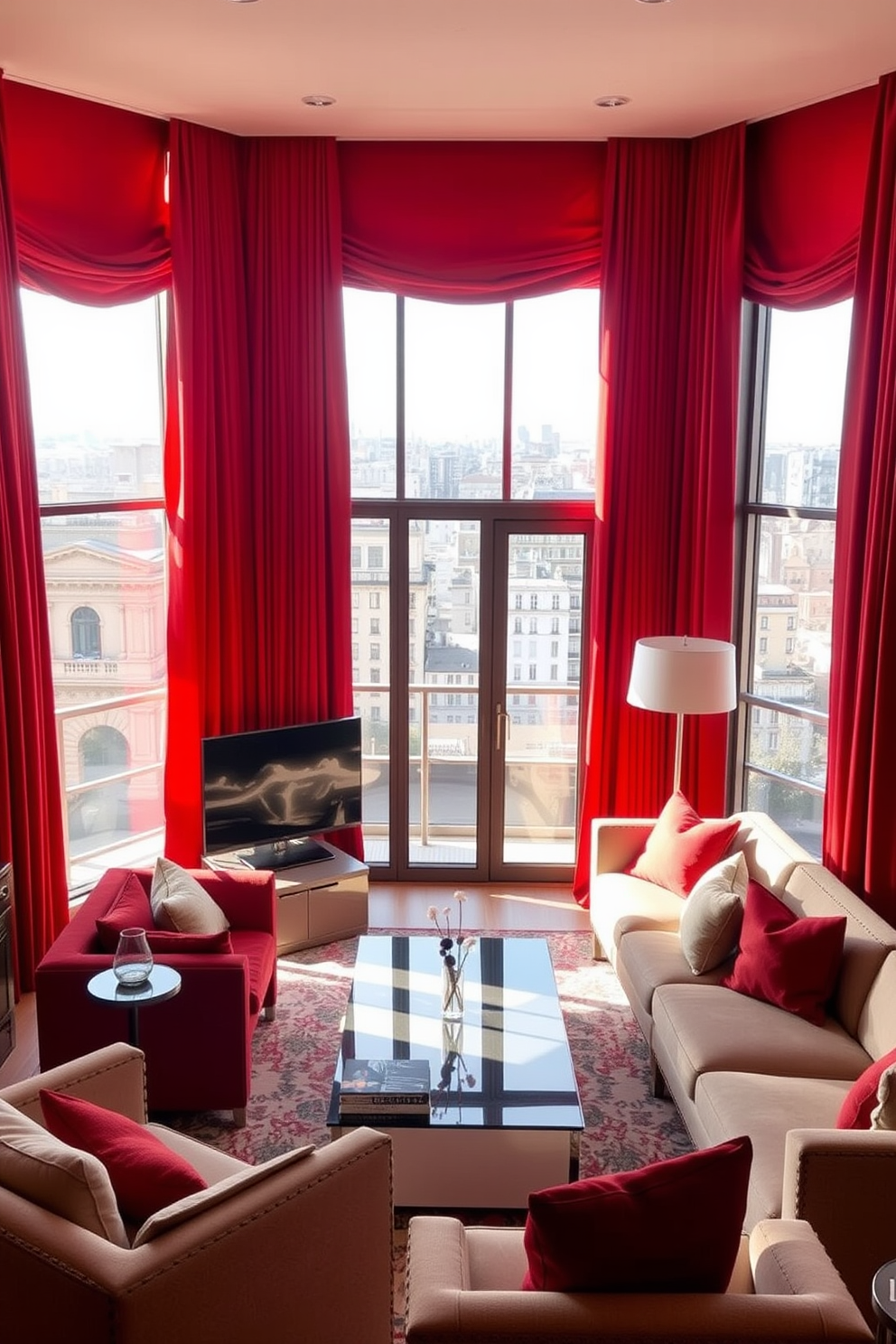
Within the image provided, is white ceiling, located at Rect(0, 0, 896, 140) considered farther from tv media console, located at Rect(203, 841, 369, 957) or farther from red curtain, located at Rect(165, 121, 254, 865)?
tv media console, located at Rect(203, 841, 369, 957)

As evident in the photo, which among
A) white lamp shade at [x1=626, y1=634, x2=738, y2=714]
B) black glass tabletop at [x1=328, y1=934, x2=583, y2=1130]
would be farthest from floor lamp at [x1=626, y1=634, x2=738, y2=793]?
black glass tabletop at [x1=328, y1=934, x2=583, y2=1130]

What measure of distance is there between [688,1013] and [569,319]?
13.2 ft

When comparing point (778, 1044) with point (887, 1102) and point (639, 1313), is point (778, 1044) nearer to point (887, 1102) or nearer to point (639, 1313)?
point (887, 1102)

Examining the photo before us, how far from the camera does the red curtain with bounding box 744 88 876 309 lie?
221 inches

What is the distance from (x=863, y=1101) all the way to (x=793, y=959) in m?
1.07

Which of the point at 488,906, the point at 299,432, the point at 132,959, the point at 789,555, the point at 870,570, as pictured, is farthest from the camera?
the point at 488,906

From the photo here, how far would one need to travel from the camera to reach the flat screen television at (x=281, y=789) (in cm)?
648

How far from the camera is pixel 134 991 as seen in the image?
4109mm

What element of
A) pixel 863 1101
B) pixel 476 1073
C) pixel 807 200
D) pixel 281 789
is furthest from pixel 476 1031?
pixel 807 200

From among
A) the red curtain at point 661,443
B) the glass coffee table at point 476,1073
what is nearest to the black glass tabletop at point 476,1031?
the glass coffee table at point 476,1073

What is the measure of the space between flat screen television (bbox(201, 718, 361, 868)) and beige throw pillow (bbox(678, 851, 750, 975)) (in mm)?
2343

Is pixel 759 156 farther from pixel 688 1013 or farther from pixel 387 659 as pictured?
pixel 688 1013

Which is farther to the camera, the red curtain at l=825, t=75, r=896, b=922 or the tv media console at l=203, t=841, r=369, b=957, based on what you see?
the tv media console at l=203, t=841, r=369, b=957

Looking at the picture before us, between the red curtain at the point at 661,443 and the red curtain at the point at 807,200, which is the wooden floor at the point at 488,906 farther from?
the red curtain at the point at 807,200
